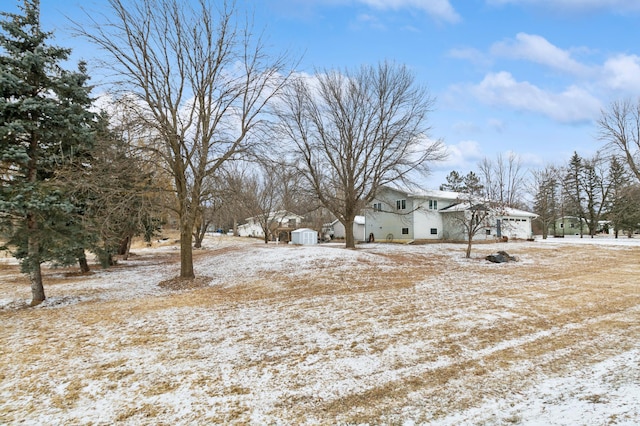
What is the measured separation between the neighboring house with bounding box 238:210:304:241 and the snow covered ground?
27159 millimetres

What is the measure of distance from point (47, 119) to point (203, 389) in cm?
846

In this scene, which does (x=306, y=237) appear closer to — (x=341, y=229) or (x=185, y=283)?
(x=341, y=229)

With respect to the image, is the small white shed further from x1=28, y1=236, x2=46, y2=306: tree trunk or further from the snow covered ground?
x1=28, y1=236, x2=46, y2=306: tree trunk

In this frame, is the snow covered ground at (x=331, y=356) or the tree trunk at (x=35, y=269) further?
the tree trunk at (x=35, y=269)

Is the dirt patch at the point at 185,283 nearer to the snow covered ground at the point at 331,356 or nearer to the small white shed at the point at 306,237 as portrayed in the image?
the snow covered ground at the point at 331,356

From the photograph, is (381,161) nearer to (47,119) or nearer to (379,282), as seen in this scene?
(379,282)

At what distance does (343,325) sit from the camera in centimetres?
634

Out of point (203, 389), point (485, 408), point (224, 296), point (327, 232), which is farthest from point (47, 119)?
point (327, 232)

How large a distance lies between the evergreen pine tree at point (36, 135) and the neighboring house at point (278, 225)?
2558 centimetres

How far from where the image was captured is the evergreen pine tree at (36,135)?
797 centimetres

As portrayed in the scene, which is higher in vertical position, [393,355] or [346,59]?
[346,59]

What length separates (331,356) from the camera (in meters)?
4.83

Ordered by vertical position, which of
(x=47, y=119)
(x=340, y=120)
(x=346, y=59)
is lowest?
(x=47, y=119)

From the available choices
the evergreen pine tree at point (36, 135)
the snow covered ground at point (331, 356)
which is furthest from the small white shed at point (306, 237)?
the evergreen pine tree at point (36, 135)
